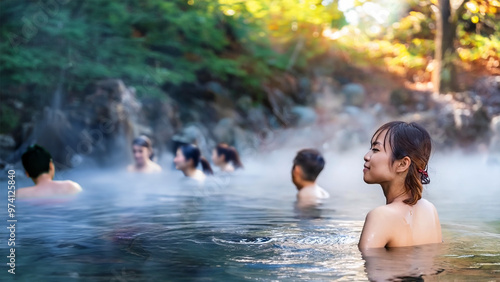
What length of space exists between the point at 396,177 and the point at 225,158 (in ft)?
34.0

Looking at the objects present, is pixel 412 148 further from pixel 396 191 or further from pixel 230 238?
pixel 230 238

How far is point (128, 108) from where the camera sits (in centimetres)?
1766

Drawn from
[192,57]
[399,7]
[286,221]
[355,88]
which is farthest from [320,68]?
[286,221]

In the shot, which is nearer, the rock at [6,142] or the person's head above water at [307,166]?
the person's head above water at [307,166]

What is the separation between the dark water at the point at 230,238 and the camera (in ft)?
14.5

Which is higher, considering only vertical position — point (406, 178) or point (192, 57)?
point (192, 57)

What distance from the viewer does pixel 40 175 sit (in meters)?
9.55

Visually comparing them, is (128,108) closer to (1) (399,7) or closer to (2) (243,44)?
(2) (243,44)

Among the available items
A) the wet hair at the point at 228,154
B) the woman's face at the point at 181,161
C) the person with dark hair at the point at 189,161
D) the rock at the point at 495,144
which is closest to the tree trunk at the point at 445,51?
the rock at the point at 495,144

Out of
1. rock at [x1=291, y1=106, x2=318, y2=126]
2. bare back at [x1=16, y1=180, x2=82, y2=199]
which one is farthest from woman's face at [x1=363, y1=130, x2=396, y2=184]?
rock at [x1=291, y1=106, x2=318, y2=126]

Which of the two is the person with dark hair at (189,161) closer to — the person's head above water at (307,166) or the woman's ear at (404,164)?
the person's head above water at (307,166)

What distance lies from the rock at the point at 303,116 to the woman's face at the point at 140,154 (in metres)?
13.1

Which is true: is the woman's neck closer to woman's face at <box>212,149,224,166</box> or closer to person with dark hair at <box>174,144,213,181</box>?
person with dark hair at <box>174,144,213,181</box>

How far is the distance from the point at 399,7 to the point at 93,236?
25.6m
